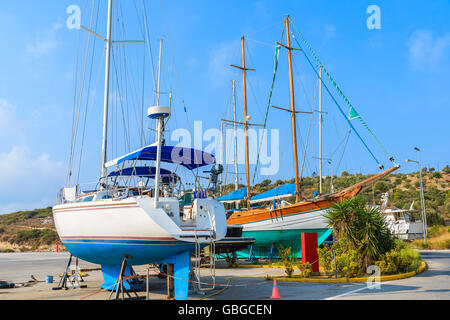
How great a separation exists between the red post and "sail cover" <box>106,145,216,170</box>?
467 centimetres

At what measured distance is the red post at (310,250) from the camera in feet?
45.6

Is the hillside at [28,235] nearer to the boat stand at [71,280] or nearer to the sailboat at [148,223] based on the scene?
the boat stand at [71,280]

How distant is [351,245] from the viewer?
14125 millimetres

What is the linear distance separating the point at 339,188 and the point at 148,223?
47961 mm

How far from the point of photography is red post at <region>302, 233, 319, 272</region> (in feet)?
45.6

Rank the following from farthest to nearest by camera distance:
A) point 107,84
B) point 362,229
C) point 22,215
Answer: point 22,215, point 107,84, point 362,229

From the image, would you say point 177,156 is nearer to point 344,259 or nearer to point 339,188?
point 344,259

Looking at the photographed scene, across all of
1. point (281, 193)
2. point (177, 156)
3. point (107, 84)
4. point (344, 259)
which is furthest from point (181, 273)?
point (281, 193)

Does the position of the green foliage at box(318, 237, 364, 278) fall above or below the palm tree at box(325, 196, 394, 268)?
below

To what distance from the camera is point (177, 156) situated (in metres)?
12.1

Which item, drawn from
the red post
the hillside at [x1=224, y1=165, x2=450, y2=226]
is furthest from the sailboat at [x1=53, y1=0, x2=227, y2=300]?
the hillside at [x1=224, y1=165, x2=450, y2=226]

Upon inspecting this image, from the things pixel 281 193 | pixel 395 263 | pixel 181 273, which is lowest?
pixel 395 263

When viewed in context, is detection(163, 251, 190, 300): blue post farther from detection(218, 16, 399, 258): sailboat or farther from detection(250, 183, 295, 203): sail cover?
detection(250, 183, 295, 203): sail cover
